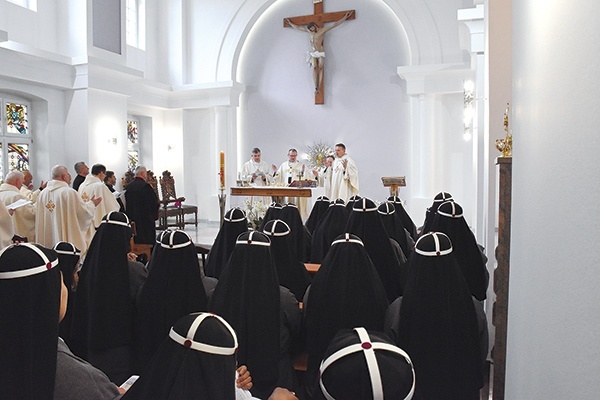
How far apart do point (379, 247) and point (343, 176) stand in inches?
309

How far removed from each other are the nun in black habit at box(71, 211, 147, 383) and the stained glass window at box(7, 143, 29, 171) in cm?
940

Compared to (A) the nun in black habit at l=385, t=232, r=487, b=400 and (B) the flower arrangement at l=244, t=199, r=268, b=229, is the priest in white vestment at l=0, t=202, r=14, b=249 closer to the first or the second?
(B) the flower arrangement at l=244, t=199, r=268, b=229

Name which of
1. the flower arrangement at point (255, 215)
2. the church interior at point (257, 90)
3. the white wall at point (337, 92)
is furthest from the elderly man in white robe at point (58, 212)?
the white wall at point (337, 92)

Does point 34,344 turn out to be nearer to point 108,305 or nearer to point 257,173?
point 108,305

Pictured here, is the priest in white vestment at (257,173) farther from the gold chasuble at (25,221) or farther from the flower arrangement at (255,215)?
the gold chasuble at (25,221)

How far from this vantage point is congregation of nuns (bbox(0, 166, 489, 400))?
5.44 ft

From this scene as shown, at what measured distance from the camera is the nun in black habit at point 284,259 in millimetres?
4371

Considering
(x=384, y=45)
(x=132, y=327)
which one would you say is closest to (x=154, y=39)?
(x=384, y=45)

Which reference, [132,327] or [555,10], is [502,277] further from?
[132,327]

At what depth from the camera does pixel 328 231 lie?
19.7 feet

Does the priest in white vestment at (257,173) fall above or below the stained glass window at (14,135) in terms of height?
below

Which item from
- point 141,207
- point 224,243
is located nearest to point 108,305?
point 224,243

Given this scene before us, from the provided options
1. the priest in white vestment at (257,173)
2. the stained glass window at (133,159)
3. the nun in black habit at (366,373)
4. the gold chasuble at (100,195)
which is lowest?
the nun in black habit at (366,373)

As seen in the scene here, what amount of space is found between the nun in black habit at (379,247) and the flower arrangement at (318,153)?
10.4 meters
